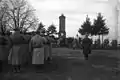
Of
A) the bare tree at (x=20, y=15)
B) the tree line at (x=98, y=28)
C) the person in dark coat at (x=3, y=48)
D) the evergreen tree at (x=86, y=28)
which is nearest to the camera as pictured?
the person in dark coat at (x=3, y=48)

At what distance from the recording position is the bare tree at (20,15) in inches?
2257

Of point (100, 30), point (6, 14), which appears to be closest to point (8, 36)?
point (100, 30)

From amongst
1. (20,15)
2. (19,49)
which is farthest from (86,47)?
(20,15)

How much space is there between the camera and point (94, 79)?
23.2 feet

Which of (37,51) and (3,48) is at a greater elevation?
(3,48)

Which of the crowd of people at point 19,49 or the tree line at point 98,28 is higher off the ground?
the tree line at point 98,28

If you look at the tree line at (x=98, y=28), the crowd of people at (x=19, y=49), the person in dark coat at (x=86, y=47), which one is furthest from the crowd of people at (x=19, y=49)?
the tree line at (x=98, y=28)

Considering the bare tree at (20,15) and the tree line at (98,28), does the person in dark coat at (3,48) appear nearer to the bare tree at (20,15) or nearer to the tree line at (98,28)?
the tree line at (98,28)

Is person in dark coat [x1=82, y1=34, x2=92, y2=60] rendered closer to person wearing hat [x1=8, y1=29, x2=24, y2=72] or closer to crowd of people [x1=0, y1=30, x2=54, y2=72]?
crowd of people [x1=0, y1=30, x2=54, y2=72]

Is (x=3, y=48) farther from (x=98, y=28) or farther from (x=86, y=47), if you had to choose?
(x=98, y=28)

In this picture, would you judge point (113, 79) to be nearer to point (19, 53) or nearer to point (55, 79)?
point (55, 79)

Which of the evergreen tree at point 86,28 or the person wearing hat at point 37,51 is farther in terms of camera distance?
the evergreen tree at point 86,28

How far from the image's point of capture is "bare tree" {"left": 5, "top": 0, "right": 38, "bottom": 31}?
57316 millimetres

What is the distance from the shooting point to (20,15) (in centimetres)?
6047
